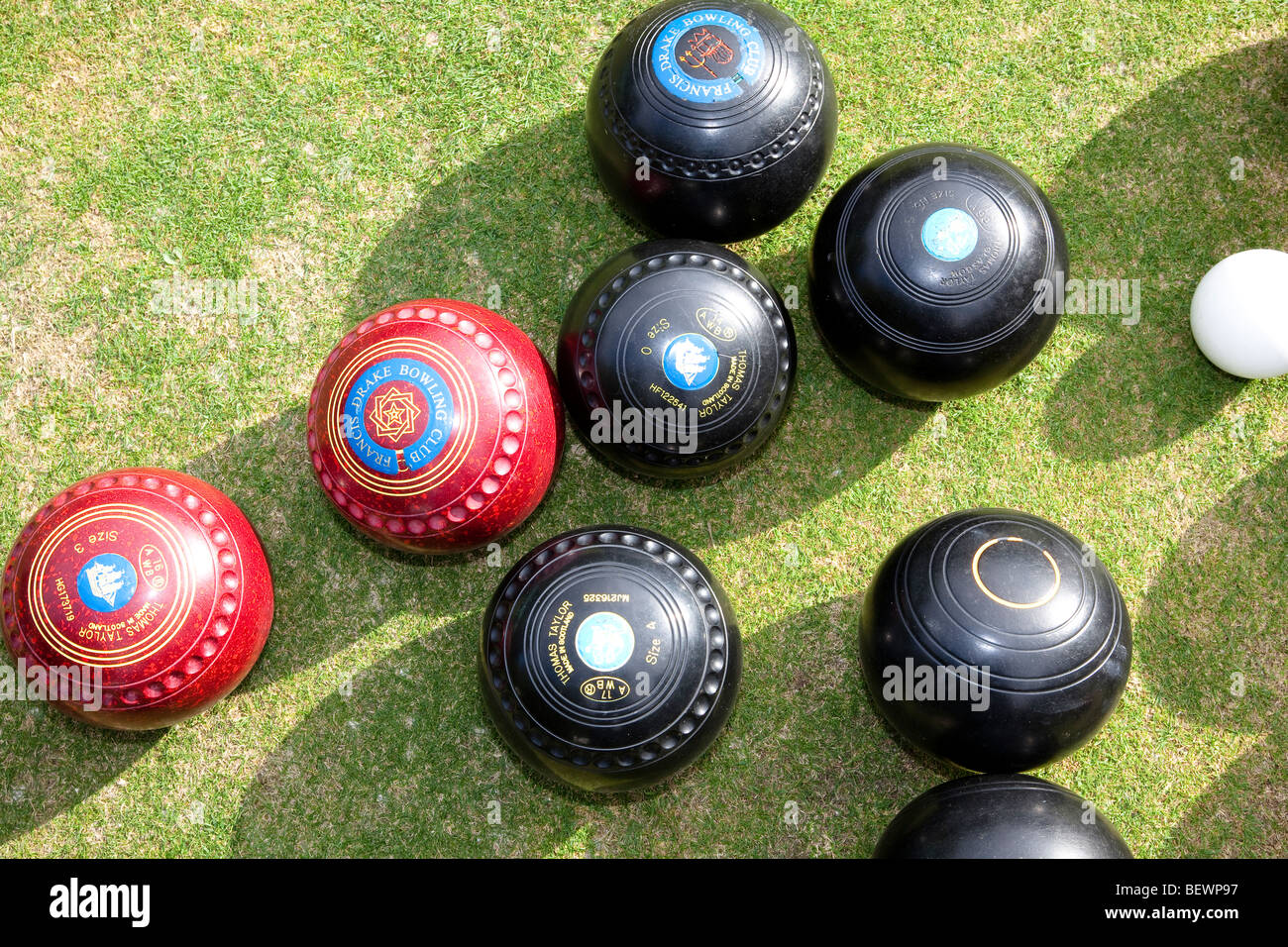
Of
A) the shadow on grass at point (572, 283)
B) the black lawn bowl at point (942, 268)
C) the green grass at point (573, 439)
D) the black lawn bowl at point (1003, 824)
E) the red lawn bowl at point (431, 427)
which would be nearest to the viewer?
the black lawn bowl at point (1003, 824)

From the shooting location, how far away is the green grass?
209 inches

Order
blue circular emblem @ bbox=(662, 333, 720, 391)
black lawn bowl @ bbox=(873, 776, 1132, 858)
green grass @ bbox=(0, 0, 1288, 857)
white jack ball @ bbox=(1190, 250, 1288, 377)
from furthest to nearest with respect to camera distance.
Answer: green grass @ bbox=(0, 0, 1288, 857)
white jack ball @ bbox=(1190, 250, 1288, 377)
blue circular emblem @ bbox=(662, 333, 720, 391)
black lawn bowl @ bbox=(873, 776, 1132, 858)

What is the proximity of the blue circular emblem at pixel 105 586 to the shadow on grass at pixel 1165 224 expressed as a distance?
4.70 meters

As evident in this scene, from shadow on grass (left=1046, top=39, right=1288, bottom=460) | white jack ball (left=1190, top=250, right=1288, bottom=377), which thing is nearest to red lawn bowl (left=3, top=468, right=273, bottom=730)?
shadow on grass (left=1046, top=39, right=1288, bottom=460)

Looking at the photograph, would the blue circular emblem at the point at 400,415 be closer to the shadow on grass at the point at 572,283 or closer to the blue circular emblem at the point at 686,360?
the blue circular emblem at the point at 686,360

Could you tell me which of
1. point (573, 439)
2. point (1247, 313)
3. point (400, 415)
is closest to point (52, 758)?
point (400, 415)

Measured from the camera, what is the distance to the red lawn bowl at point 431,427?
14.2ft

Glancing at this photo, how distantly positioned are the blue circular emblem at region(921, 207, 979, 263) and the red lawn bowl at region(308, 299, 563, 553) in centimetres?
188

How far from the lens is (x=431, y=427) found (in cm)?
430

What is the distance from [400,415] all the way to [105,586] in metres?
1.48

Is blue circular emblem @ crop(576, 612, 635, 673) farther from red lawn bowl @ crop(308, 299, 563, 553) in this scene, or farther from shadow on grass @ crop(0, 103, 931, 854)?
shadow on grass @ crop(0, 103, 931, 854)

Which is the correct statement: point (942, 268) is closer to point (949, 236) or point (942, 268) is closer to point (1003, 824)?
point (949, 236)

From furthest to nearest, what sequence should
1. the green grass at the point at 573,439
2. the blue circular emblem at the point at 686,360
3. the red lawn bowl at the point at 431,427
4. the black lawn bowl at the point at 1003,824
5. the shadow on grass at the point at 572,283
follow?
the shadow on grass at the point at 572,283, the green grass at the point at 573,439, the blue circular emblem at the point at 686,360, the red lawn bowl at the point at 431,427, the black lawn bowl at the point at 1003,824

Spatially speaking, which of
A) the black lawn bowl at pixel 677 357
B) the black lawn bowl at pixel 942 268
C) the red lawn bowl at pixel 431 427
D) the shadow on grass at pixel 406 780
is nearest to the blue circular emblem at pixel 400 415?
the red lawn bowl at pixel 431 427
